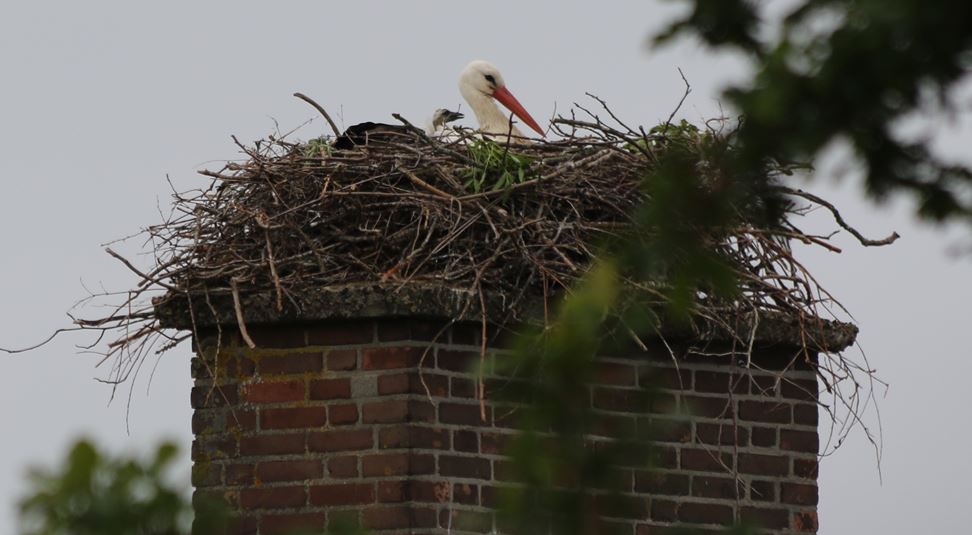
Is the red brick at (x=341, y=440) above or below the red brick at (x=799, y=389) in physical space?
below

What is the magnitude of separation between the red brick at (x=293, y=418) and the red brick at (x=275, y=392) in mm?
35

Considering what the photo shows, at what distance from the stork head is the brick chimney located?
393 cm

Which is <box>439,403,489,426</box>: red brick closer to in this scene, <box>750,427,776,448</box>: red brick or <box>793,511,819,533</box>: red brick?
<box>750,427,776,448</box>: red brick

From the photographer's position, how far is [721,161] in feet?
9.20

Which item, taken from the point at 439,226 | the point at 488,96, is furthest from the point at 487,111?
the point at 439,226

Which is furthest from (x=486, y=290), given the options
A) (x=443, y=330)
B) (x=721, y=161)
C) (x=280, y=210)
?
(x=721, y=161)

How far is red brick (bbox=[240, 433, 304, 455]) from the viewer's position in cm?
597

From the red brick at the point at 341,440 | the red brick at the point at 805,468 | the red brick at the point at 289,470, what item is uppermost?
the red brick at the point at 341,440

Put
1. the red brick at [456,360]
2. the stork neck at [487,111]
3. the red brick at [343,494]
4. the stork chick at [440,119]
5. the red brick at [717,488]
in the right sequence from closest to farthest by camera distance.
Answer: the red brick at [343,494] → the red brick at [456,360] → the red brick at [717,488] → the stork chick at [440,119] → the stork neck at [487,111]

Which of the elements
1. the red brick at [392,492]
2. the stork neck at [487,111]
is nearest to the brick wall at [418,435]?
the red brick at [392,492]

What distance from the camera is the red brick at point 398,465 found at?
5.76 m

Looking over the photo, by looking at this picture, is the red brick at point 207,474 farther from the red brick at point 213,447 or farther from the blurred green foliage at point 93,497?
the blurred green foliage at point 93,497

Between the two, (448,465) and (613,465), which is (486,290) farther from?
(613,465)

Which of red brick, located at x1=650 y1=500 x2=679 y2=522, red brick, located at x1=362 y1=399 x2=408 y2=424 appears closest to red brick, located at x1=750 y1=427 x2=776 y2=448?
red brick, located at x1=650 y1=500 x2=679 y2=522
